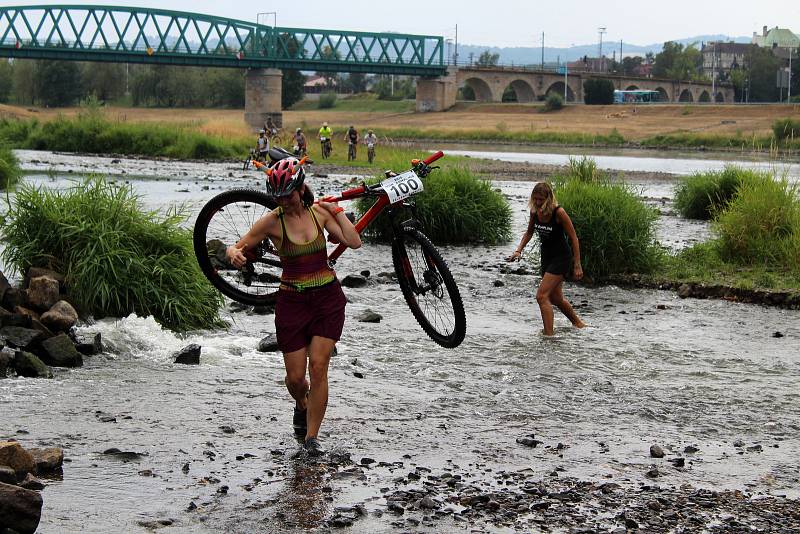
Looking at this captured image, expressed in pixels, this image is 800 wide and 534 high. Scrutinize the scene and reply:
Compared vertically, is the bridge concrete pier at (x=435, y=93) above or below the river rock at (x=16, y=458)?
above

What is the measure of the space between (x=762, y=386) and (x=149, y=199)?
743 inches

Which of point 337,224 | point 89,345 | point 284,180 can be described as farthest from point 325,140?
point 284,180

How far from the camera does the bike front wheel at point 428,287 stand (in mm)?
8852

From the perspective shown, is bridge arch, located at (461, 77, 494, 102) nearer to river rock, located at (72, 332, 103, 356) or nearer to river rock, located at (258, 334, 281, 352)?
river rock, located at (258, 334, 281, 352)

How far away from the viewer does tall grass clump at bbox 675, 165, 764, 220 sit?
2444 centimetres

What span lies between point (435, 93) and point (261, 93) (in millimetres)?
26500

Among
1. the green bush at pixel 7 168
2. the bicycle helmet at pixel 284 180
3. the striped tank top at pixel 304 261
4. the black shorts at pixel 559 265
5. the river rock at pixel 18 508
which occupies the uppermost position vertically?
the bicycle helmet at pixel 284 180

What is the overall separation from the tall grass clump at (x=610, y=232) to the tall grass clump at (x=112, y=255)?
19.6 feet

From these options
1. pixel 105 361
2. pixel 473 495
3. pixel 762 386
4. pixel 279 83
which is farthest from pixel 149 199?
pixel 279 83

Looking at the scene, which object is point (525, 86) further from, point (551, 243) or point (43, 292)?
point (43, 292)

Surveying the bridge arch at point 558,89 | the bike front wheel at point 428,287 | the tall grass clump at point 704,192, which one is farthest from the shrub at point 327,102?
the bike front wheel at point 428,287

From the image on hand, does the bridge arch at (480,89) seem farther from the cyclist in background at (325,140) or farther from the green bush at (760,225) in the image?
the green bush at (760,225)

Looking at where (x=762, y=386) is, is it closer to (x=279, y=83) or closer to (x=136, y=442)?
(x=136, y=442)

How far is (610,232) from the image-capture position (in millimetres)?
15898
